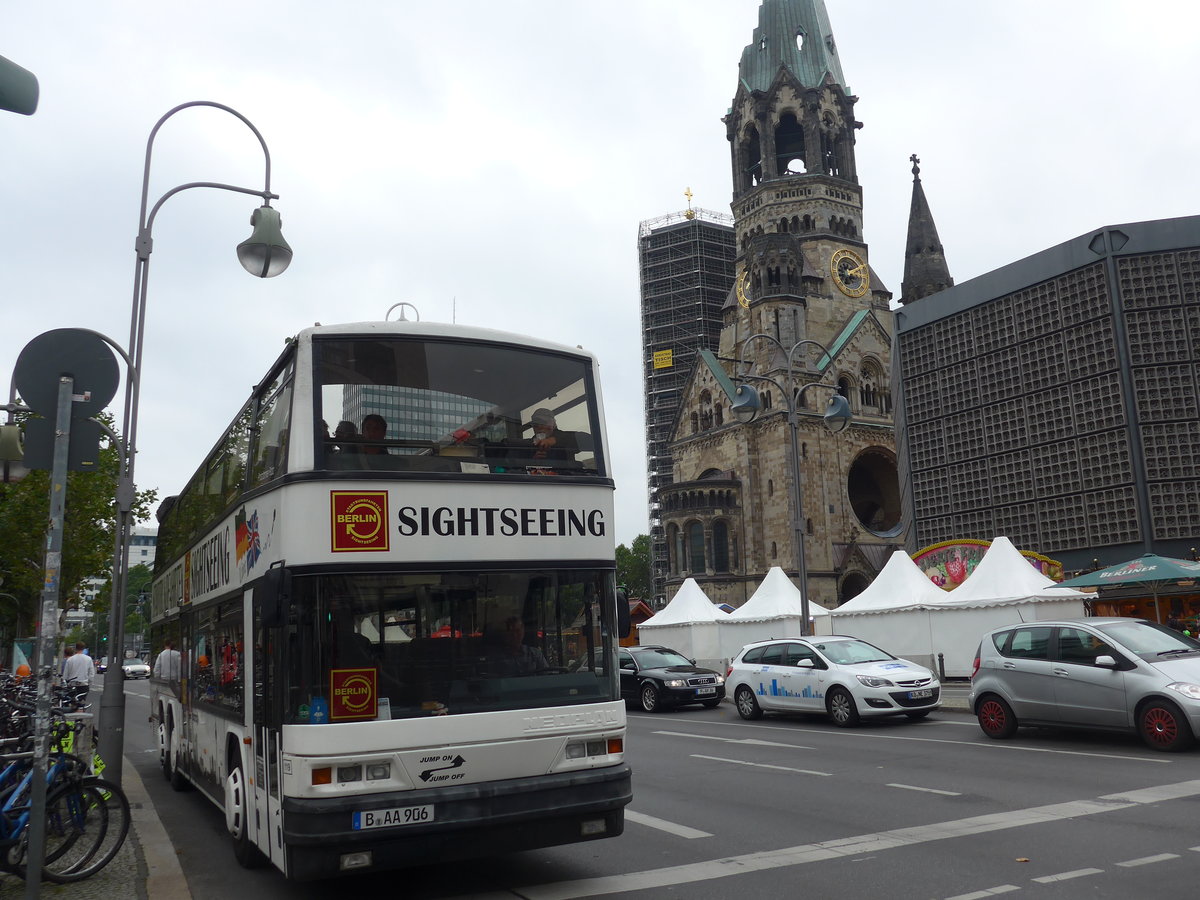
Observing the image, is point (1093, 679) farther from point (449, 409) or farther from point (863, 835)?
point (449, 409)

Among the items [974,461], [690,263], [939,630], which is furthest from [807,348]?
[939,630]

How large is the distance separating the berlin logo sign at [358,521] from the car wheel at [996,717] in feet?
33.6

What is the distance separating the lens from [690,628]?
107ft

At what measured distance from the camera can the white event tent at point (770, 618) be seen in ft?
95.8

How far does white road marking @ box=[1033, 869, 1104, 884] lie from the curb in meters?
5.50

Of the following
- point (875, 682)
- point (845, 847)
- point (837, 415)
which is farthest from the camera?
point (837, 415)

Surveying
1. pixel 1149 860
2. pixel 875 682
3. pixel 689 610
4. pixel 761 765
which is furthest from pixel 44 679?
pixel 689 610

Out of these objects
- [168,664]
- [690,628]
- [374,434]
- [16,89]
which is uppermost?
[16,89]

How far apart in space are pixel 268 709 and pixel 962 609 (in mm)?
19793

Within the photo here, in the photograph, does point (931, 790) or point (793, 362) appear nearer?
point (931, 790)

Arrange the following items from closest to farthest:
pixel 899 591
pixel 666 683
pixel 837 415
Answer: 1. pixel 666 683
2. pixel 837 415
3. pixel 899 591

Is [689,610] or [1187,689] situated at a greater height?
[689,610]

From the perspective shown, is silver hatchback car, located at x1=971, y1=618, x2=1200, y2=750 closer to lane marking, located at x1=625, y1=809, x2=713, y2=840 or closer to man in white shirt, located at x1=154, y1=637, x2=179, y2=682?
lane marking, located at x1=625, y1=809, x2=713, y2=840

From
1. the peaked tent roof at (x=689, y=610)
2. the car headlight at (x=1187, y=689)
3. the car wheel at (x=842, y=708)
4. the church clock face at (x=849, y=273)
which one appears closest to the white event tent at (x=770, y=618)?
the peaked tent roof at (x=689, y=610)
